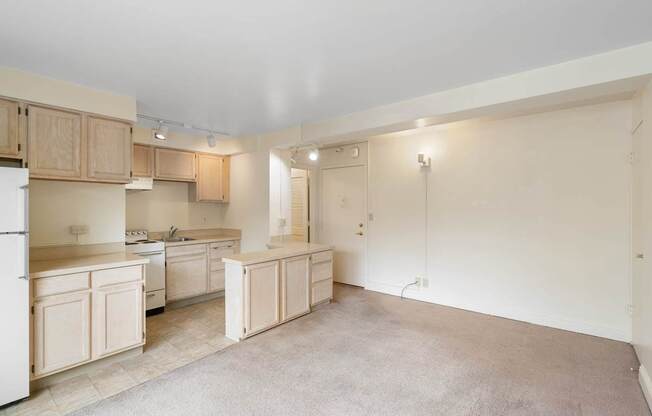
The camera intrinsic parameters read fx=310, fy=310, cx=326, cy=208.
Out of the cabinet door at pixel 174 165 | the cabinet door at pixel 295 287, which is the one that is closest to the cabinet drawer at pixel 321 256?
the cabinet door at pixel 295 287

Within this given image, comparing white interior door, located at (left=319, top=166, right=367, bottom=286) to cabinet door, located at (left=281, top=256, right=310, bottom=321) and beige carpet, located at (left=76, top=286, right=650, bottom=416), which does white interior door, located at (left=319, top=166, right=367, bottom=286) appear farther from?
beige carpet, located at (left=76, top=286, right=650, bottom=416)

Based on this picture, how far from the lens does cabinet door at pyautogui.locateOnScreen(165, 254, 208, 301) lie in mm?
4148

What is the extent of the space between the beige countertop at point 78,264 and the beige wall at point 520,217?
347cm

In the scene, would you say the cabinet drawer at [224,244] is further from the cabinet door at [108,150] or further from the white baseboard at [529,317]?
the white baseboard at [529,317]

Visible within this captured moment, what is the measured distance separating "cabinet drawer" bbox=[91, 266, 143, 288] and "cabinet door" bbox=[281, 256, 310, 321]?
1.44 metres

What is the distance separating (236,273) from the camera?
3.19 m

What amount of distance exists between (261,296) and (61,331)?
1.64 metres

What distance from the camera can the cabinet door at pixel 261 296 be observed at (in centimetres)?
319

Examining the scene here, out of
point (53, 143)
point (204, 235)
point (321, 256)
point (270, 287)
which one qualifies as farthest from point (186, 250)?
point (53, 143)

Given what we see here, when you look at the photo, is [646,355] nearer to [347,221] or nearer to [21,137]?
[347,221]

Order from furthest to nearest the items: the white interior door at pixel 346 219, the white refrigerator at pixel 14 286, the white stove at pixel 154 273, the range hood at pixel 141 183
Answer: the white interior door at pixel 346 219
the range hood at pixel 141 183
the white stove at pixel 154 273
the white refrigerator at pixel 14 286

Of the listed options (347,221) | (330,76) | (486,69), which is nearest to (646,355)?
(486,69)

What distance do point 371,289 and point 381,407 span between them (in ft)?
9.72

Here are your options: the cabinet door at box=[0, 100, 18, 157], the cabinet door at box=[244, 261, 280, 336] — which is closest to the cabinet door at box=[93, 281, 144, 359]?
the cabinet door at box=[244, 261, 280, 336]
